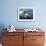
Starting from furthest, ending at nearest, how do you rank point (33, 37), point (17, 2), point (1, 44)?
point (17, 2) < point (1, 44) < point (33, 37)

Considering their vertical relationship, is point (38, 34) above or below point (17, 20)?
below

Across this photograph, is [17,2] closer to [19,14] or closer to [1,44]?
[19,14]

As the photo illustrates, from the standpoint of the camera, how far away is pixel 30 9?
4168 millimetres

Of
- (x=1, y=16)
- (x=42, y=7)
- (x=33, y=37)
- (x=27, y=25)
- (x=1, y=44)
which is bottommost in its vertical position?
(x=1, y=44)

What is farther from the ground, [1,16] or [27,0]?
[27,0]

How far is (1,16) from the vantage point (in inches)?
164

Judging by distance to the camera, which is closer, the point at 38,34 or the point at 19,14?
the point at 38,34

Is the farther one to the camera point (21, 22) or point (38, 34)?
point (21, 22)

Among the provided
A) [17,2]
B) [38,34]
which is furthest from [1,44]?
[17,2]

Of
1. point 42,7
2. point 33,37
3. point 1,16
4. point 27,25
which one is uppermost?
point 42,7

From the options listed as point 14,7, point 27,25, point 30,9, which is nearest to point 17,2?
point 14,7

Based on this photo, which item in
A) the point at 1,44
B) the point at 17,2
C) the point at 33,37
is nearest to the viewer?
the point at 33,37

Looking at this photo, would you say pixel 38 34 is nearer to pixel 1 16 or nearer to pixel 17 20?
A: pixel 17 20

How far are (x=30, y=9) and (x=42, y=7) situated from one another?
421mm
